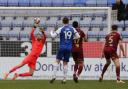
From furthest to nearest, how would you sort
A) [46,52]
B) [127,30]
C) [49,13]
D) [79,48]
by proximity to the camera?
[127,30], [49,13], [46,52], [79,48]

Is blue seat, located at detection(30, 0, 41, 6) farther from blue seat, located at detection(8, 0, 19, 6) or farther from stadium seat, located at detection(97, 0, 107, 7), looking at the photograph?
stadium seat, located at detection(97, 0, 107, 7)

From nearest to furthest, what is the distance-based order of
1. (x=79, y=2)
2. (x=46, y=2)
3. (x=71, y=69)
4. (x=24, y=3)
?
(x=71, y=69) → (x=24, y=3) → (x=46, y=2) → (x=79, y=2)

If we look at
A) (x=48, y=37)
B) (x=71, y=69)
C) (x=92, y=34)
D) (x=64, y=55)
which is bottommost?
(x=71, y=69)

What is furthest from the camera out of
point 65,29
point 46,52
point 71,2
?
point 71,2

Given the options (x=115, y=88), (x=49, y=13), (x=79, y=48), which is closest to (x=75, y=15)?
(x=49, y=13)

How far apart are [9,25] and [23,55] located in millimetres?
5727

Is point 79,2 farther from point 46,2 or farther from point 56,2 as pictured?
point 46,2

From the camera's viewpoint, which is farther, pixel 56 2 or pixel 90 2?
pixel 56 2

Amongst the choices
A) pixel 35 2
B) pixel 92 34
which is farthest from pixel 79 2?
pixel 92 34

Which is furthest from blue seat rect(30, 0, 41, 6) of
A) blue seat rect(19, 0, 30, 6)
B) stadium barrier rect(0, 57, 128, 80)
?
stadium barrier rect(0, 57, 128, 80)

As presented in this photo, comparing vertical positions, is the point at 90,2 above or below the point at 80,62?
above

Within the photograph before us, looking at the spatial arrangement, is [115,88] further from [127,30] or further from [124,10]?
[127,30]

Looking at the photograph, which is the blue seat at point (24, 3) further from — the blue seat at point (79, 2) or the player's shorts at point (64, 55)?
the player's shorts at point (64, 55)

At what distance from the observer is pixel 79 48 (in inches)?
645
